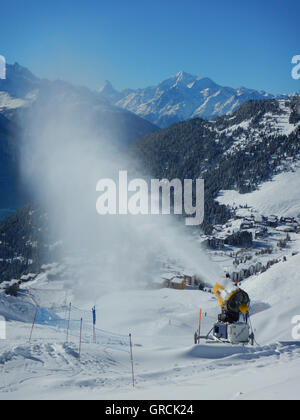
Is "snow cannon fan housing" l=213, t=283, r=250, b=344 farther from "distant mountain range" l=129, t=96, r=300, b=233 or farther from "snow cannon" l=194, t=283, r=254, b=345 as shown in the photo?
"distant mountain range" l=129, t=96, r=300, b=233

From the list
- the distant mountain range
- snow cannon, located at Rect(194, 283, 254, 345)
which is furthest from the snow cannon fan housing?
the distant mountain range

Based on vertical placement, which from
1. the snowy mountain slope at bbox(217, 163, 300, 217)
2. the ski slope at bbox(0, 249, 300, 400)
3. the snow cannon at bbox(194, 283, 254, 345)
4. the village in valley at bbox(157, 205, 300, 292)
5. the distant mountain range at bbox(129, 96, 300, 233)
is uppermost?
the distant mountain range at bbox(129, 96, 300, 233)

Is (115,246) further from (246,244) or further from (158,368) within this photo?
(158,368)

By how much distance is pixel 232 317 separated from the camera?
57.5 feet

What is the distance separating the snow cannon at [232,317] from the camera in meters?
16.9

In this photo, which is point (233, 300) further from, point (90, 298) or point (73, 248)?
point (73, 248)

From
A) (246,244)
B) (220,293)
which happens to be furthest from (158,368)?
(246,244)

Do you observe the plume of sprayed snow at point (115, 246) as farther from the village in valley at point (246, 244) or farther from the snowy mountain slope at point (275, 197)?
the snowy mountain slope at point (275, 197)

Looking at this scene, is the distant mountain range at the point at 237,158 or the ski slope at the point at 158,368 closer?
the ski slope at the point at 158,368

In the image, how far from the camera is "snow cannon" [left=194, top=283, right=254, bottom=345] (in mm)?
16938

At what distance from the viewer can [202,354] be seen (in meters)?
16.5

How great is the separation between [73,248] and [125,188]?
5305cm

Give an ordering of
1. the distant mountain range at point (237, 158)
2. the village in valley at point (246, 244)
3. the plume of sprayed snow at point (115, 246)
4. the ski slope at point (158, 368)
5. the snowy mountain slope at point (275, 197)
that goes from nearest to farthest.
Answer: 1. the ski slope at point (158, 368)
2. the plume of sprayed snow at point (115, 246)
3. the village in valley at point (246, 244)
4. the snowy mountain slope at point (275, 197)
5. the distant mountain range at point (237, 158)

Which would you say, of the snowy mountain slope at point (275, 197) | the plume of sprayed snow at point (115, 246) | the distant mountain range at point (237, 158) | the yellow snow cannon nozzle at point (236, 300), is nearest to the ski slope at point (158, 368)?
the yellow snow cannon nozzle at point (236, 300)
